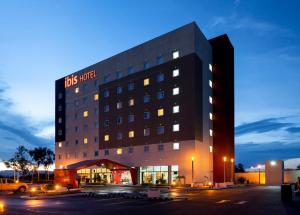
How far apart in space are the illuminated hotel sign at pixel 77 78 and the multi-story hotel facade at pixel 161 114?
1.42 ft

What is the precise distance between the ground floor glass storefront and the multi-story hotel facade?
0.60ft

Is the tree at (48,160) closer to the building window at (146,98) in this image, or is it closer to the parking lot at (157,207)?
the building window at (146,98)

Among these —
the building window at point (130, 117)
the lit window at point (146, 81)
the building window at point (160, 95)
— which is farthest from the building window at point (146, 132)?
the lit window at point (146, 81)

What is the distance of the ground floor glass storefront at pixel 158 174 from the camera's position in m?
67.9

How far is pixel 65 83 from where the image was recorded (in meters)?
101

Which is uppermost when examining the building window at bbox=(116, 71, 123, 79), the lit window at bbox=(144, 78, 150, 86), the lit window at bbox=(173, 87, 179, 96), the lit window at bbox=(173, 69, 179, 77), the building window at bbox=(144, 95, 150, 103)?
the building window at bbox=(116, 71, 123, 79)

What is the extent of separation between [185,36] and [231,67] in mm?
17225

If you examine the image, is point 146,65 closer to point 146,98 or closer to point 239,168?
point 146,98

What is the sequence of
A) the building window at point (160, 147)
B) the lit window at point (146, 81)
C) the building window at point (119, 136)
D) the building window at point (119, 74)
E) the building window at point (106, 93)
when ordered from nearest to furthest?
the building window at point (160, 147), the lit window at point (146, 81), the building window at point (119, 136), the building window at point (119, 74), the building window at point (106, 93)

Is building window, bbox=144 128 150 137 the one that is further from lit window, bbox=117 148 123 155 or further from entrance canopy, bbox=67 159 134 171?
lit window, bbox=117 148 123 155

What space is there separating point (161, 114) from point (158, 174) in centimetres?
1169

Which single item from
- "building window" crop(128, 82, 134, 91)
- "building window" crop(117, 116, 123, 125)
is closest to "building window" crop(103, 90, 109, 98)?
"building window" crop(117, 116, 123, 125)

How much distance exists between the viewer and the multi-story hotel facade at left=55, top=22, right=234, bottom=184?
67.2m

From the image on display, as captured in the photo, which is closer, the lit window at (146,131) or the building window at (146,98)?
the lit window at (146,131)
